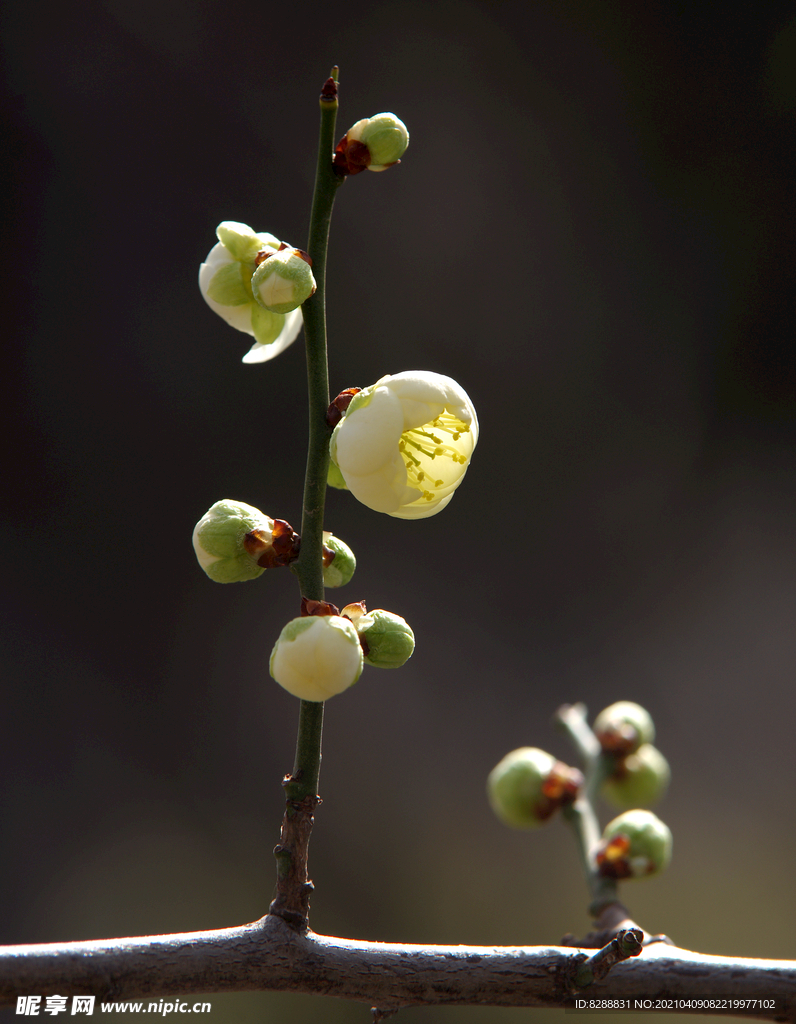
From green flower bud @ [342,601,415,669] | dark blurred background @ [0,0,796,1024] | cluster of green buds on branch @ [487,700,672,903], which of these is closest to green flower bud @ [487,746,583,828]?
cluster of green buds on branch @ [487,700,672,903]

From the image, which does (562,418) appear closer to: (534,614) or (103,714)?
(534,614)

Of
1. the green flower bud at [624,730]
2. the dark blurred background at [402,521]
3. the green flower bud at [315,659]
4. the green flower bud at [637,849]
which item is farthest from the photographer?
the dark blurred background at [402,521]

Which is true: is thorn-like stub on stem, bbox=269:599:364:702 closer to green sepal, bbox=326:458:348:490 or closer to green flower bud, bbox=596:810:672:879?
green sepal, bbox=326:458:348:490

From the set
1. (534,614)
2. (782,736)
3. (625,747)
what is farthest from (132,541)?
(782,736)

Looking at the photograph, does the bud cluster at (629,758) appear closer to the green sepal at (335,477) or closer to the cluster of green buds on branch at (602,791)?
the cluster of green buds on branch at (602,791)

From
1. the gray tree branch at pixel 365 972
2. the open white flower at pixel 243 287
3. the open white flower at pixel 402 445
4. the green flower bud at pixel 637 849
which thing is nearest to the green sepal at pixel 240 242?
the open white flower at pixel 243 287

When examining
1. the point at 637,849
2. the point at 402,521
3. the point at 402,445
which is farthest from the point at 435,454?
the point at 402,521
